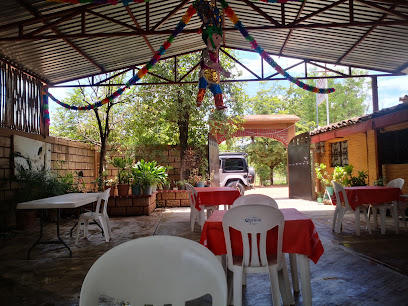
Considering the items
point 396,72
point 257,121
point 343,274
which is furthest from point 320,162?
point 343,274

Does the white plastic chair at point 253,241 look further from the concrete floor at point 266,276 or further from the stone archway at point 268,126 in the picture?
the stone archway at point 268,126

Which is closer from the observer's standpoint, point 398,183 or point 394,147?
point 398,183

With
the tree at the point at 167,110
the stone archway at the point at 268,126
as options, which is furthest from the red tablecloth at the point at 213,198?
the stone archway at the point at 268,126

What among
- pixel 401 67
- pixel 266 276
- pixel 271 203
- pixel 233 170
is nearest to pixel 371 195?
pixel 266 276

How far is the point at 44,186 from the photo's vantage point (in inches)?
261

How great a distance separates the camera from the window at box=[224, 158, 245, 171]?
38.7 feet

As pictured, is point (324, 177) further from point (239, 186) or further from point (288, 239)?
point (288, 239)

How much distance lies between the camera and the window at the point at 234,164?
1179cm

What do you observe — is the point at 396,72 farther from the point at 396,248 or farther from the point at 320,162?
the point at 396,248

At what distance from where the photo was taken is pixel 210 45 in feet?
16.2

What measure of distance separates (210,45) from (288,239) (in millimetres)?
3358

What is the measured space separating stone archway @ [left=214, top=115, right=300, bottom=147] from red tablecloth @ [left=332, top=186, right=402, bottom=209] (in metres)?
7.99

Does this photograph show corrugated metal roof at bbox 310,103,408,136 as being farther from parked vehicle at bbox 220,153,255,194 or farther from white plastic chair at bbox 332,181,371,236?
parked vehicle at bbox 220,153,255,194

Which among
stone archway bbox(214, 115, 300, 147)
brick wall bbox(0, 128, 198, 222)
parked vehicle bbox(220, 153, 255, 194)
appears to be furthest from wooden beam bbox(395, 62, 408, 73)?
brick wall bbox(0, 128, 198, 222)
